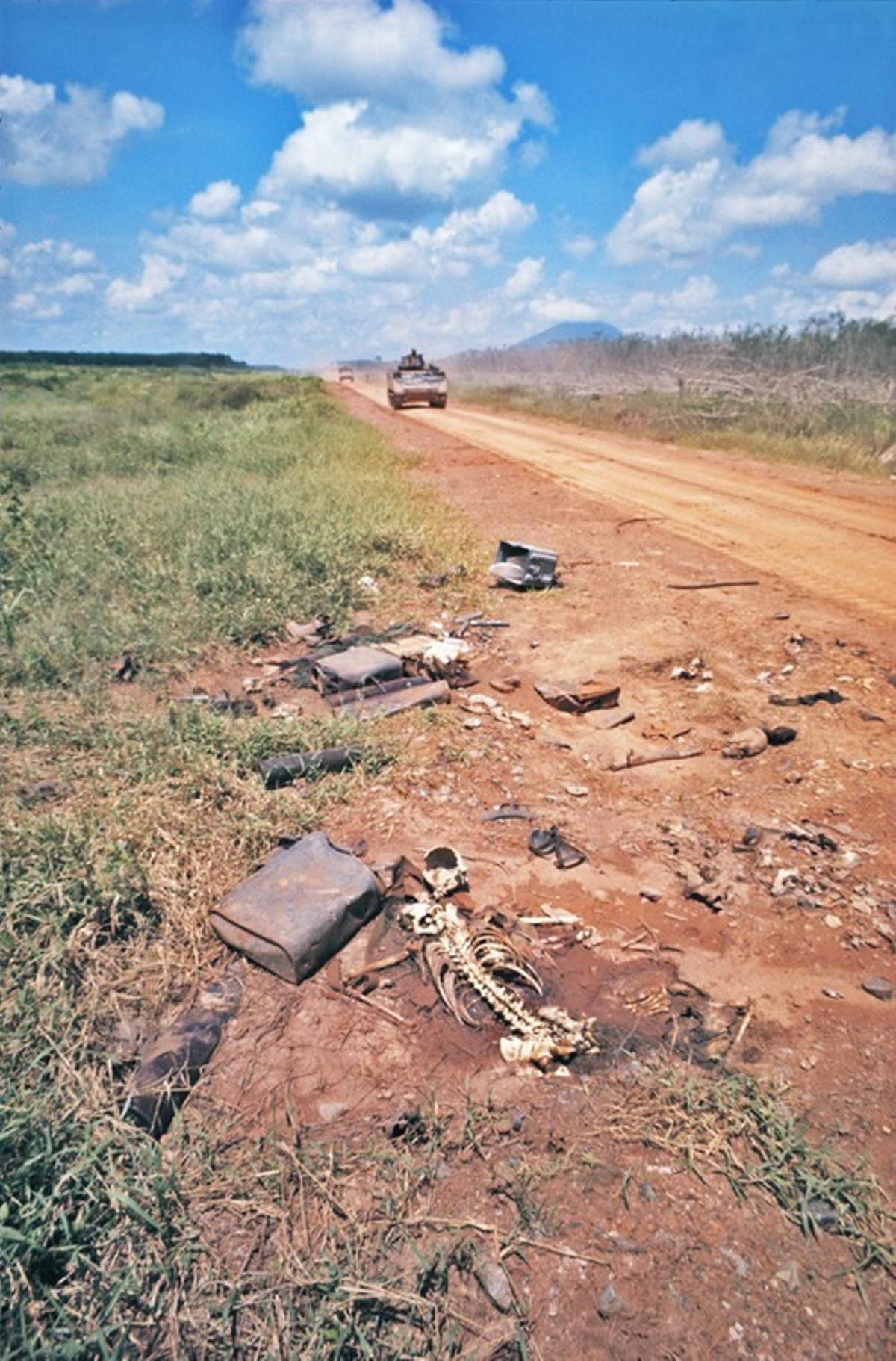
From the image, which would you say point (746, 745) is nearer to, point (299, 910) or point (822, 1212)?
point (822, 1212)

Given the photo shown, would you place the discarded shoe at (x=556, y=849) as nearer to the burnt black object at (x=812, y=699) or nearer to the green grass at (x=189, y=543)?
the burnt black object at (x=812, y=699)

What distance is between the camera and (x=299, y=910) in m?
2.78

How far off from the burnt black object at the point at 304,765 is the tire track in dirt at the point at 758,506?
14.0ft

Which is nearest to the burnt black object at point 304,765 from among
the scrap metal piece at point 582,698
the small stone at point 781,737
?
the scrap metal piece at point 582,698

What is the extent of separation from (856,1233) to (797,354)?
72.8 ft

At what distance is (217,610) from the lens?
6062 mm

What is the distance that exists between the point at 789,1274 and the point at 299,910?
1.80m

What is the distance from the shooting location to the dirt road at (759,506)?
21.9 ft

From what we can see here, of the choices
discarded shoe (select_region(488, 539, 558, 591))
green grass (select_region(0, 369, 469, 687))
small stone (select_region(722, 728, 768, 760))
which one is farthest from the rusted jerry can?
discarded shoe (select_region(488, 539, 558, 591))

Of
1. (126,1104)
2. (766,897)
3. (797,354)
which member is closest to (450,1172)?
(126,1104)

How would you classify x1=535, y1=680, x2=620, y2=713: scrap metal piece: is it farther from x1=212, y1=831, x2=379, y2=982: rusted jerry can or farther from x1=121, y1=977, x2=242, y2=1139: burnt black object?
x1=121, y1=977, x2=242, y2=1139: burnt black object

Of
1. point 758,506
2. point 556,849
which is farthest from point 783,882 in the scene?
point 758,506

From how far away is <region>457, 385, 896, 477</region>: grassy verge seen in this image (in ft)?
40.0

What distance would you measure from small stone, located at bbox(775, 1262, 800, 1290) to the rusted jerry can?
5.39ft
